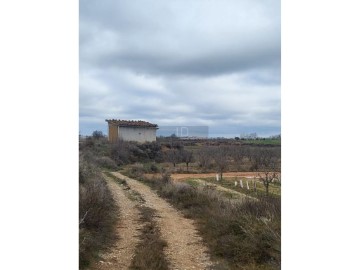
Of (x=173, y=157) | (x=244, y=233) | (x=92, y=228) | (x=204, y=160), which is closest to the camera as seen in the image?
(x=244, y=233)

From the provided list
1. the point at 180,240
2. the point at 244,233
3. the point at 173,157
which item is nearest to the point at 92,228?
the point at 180,240

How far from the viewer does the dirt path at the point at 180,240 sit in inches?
175

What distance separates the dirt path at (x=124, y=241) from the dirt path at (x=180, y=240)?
1.37ft

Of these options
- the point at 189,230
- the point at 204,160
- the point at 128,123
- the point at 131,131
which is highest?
the point at 128,123

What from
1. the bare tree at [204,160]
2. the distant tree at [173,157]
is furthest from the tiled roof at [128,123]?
the bare tree at [204,160]

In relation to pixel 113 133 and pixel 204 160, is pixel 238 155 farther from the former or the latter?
pixel 113 133

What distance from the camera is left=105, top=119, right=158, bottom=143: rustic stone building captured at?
27219mm

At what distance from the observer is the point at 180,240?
17.9 feet

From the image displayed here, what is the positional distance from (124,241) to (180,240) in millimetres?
778

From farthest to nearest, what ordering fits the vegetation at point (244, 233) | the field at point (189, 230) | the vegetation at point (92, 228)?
1. the vegetation at point (92, 228)
2. the field at point (189, 230)
3. the vegetation at point (244, 233)

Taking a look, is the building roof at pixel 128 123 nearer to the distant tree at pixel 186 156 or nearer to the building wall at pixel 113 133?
the building wall at pixel 113 133

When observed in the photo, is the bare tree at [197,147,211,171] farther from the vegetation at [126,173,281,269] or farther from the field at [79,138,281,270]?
the vegetation at [126,173,281,269]
